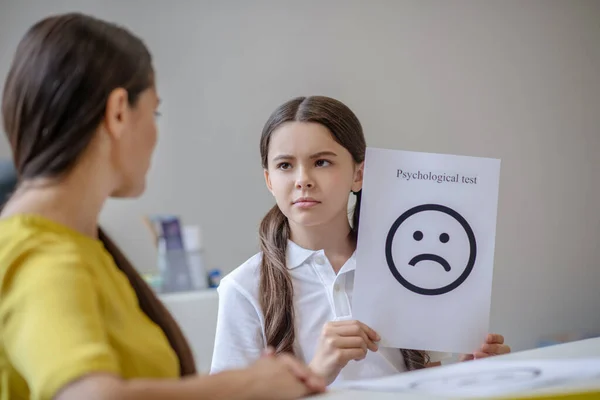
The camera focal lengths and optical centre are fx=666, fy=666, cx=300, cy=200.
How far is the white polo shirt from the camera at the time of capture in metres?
1.19

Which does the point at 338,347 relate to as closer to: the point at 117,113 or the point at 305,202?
the point at 305,202

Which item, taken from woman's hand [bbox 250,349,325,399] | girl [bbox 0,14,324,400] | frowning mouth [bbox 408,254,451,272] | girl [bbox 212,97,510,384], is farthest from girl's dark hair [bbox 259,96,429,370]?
woman's hand [bbox 250,349,325,399]

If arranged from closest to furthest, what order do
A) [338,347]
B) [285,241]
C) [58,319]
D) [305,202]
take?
[58,319] < [338,347] < [305,202] < [285,241]

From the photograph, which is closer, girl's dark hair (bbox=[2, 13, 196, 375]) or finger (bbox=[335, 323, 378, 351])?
girl's dark hair (bbox=[2, 13, 196, 375])

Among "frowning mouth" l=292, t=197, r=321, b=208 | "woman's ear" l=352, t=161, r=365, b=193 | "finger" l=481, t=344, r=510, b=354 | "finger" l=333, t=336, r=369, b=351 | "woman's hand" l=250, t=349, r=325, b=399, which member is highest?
"woman's ear" l=352, t=161, r=365, b=193

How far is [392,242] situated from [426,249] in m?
0.06

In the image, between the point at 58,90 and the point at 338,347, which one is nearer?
the point at 58,90

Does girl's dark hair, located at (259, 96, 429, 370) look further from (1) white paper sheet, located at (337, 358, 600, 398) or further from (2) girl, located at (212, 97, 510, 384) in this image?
(1) white paper sheet, located at (337, 358, 600, 398)

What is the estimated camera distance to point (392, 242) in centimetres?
110

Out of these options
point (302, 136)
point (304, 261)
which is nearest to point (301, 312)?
point (304, 261)

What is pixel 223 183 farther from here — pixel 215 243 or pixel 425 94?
pixel 425 94

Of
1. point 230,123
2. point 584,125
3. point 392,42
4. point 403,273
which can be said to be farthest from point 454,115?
point 403,273

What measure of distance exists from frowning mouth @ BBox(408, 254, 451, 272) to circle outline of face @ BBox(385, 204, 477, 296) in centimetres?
3

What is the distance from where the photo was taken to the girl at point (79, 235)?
504 mm
